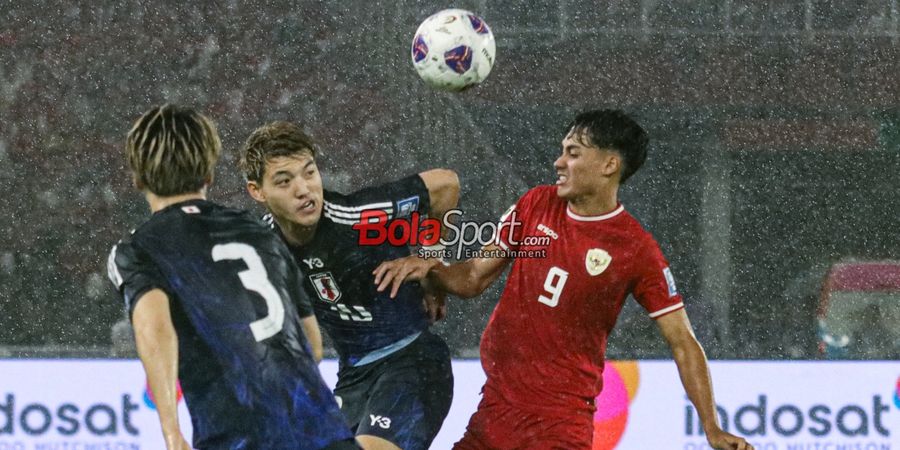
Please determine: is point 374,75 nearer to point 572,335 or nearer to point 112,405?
point 112,405

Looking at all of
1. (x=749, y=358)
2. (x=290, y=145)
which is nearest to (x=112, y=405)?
(x=290, y=145)

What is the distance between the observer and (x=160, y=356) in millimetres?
2570

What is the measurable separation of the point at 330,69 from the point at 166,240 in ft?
17.6

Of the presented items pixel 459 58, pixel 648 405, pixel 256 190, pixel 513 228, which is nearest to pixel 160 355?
pixel 256 190

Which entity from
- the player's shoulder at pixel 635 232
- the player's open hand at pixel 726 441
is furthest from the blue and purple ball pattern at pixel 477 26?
the player's open hand at pixel 726 441

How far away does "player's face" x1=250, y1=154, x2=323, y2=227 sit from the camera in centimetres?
391

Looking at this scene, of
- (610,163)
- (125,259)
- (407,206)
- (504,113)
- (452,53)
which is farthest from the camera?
(504,113)

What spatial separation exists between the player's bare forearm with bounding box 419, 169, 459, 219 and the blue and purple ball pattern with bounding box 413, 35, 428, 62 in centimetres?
50

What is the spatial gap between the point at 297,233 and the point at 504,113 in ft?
12.9

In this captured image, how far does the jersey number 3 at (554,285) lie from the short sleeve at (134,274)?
154 cm

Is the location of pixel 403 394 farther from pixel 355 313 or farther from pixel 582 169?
pixel 582 169

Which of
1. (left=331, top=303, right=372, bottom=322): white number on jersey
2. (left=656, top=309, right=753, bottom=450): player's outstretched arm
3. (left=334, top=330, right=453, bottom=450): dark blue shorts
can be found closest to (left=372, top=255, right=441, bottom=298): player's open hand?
(left=331, top=303, right=372, bottom=322): white number on jersey

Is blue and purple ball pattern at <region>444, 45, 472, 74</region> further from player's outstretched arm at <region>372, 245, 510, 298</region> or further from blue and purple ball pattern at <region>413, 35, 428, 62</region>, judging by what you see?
player's outstretched arm at <region>372, 245, 510, 298</region>

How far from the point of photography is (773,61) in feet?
25.9
